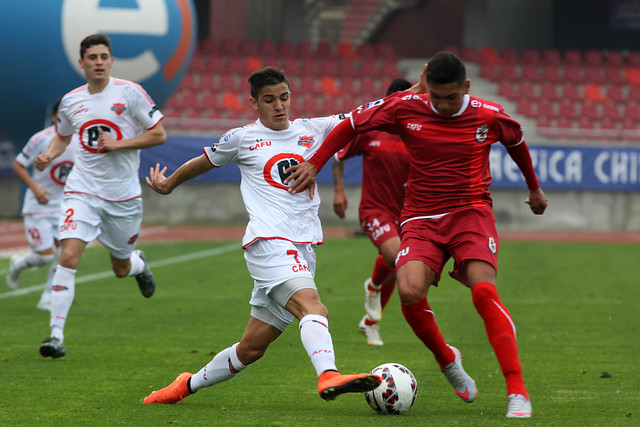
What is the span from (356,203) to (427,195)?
16901 mm

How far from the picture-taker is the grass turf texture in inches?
202

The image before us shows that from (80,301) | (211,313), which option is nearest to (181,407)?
(211,313)

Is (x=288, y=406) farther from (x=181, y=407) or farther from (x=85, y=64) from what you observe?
(x=85, y=64)

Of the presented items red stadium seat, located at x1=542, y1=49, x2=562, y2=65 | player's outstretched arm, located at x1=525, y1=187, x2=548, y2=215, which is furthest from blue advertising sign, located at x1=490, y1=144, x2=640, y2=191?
player's outstretched arm, located at x1=525, y1=187, x2=548, y2=215

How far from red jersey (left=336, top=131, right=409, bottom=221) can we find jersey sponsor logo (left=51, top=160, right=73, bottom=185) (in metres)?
3.63

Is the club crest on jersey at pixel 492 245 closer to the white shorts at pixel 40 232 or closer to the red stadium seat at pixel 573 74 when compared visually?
the white shorts at pixel 40 232

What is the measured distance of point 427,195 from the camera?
5.45 meters

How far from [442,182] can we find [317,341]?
4.01 feet

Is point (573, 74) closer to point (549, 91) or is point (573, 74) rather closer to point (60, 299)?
point (549, 91)

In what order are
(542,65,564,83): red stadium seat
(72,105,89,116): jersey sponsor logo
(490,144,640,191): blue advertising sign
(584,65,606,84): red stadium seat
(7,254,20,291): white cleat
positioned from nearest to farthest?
(72,105,89,116): jersey sponsor logo
(7,254,20,291): white cleat
(490,144,640,191): blue advertising sign
(542,65,564,83): red stadium seat
(584,65,606,84): red stadium seat

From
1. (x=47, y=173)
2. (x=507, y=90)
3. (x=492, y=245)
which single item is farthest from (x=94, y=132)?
(x=507, y=90)

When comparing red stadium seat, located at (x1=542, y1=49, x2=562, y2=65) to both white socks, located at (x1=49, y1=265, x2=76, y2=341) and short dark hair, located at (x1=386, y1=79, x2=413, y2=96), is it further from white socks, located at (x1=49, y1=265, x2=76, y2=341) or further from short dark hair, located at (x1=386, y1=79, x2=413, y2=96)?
white socks, located at (x1=49, y1=265, x2=76, y2=341)

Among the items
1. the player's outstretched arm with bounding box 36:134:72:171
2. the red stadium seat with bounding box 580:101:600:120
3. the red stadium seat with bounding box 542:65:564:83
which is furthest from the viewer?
→ the red stadium seat with bounding box 542:65:564:83

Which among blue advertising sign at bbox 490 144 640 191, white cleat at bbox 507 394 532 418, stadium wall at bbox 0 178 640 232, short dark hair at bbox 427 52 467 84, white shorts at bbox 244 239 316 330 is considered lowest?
stadium wall at bbox 0 178 640 232
